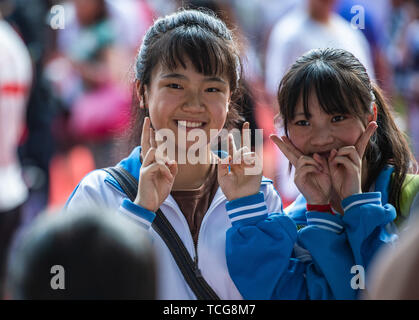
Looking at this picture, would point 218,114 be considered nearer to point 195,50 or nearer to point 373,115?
point 195,50

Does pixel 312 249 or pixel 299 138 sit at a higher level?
pixel 299 138

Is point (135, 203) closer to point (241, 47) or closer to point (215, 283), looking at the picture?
point (215, 283)

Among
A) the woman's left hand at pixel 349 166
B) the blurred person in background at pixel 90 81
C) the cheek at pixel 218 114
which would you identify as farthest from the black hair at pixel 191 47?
the blurred person in background at pixel 90 81

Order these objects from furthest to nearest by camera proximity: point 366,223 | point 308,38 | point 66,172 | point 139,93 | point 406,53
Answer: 1. point 406,53
2. point 66,172
3. point 308,38
4. point 139,93
5. point 366,223

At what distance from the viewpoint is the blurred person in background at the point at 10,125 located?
13.6ft

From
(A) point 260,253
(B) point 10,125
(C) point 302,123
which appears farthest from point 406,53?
(A) point 260,253

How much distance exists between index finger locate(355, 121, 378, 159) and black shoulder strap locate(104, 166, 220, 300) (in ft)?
2.02

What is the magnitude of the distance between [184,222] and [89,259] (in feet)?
3.02

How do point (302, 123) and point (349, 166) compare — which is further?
point (302, 123)

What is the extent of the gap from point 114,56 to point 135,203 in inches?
114

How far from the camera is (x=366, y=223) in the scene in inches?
76.9

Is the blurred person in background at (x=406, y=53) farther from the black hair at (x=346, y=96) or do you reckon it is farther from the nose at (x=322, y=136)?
the nose at (x=322, y=136)

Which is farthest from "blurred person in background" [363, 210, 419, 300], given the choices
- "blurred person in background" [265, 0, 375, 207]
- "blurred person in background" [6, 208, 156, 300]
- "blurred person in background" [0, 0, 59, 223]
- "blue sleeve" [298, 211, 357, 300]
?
"blurred person in background" [0, 0, 59, 223]

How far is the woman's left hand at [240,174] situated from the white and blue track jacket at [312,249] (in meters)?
0.05
